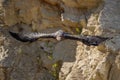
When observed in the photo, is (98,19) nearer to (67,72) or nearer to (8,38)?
(67,72)

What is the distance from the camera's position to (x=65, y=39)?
17.6 ft

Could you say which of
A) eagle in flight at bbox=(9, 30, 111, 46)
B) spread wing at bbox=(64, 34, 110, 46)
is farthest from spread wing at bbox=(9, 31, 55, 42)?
spread wing at bbox=(64, 34, 110, 46)

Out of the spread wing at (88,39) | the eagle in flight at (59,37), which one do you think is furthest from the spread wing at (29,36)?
the spread wing at (88,39)

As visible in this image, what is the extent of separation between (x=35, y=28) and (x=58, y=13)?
1.41 ft

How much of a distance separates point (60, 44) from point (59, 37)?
0.66ft

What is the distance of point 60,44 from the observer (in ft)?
17.9

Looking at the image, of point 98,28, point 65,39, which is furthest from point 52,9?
point 98,28

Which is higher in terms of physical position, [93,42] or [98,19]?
[98,19]

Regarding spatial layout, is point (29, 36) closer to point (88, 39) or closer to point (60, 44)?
point (60, 44)

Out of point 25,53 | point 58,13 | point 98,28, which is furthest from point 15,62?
point 98,28

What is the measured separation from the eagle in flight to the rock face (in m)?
0.07

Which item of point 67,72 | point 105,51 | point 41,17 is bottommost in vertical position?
point 67,72

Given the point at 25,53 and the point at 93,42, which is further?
the point at 25,53

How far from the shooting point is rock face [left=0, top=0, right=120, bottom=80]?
16.1ft
